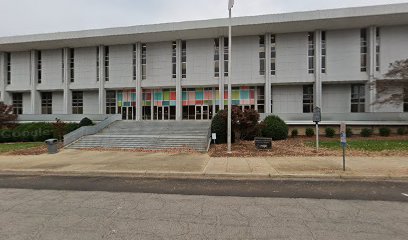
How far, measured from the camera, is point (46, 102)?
112 ft

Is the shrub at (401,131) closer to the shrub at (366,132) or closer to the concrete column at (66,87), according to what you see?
the shrub at (366,132)

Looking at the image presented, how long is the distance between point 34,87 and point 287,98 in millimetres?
35411

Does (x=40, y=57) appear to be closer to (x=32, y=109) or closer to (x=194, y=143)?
(x=32, y=109)

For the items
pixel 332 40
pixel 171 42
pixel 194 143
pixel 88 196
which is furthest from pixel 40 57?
pixel 332 40

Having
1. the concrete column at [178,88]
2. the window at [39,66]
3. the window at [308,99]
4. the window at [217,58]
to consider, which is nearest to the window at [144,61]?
the concrete column at [178,88]

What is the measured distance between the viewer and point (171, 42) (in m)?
30.9

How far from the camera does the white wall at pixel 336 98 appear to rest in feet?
91.2

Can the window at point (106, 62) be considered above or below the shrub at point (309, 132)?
above

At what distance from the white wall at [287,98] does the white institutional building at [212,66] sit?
0.40 feet

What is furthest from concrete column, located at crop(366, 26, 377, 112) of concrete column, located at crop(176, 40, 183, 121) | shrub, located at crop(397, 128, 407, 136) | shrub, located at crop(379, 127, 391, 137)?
concrete column, located at crop(176, 40, 183, 121)

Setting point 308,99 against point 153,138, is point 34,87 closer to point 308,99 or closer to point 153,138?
point 153,138

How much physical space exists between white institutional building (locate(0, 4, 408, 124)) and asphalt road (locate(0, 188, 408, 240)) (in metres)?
18.6

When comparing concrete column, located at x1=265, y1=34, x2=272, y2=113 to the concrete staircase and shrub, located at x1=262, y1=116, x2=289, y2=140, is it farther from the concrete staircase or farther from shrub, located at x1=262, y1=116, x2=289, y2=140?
the concrete staircase

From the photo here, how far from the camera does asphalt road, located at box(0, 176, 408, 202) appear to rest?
6129mm
